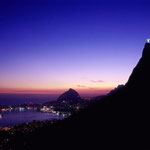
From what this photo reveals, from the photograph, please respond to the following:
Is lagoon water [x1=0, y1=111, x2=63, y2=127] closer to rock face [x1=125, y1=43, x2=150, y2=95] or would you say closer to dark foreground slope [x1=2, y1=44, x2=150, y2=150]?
dark foreground slope [x1=2, y1=44, x2=150, y2=150]

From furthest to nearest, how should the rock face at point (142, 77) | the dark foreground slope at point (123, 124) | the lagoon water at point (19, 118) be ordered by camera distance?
the lagoon water at point (19, 118) → the rock face at point (142, 77) → the dark foreground slope at point (123, 124)

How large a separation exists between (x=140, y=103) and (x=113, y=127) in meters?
4.60

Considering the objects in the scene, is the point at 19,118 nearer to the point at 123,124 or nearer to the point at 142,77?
the point at 142,77

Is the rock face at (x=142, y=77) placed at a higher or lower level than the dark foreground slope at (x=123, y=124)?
higher

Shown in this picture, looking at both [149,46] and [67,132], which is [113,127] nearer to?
[67,132]

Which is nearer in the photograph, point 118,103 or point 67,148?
point 67,148

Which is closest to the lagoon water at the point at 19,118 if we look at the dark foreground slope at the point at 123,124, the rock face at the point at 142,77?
the dark foreground slope at the point at 123,124

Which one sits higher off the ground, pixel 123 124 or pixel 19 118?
pixel 123 124

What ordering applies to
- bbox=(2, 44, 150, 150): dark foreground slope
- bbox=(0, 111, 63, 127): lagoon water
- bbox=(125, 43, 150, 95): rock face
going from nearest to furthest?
bbox=(2, 44, 150, 150): dark foreground slope
bbox=(125, 43, 150, 95): rock face
bbox=(0, 111, 63, 127): lagoon water

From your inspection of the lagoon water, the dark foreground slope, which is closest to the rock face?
the dark foreground slope

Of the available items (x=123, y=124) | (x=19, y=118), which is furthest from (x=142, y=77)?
(x=19, y=118)

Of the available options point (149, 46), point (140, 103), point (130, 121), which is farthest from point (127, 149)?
point (149, 46)

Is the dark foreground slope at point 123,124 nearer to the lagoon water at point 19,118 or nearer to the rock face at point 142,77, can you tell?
the rock face at point 142,77

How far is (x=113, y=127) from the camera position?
73.6 ft
